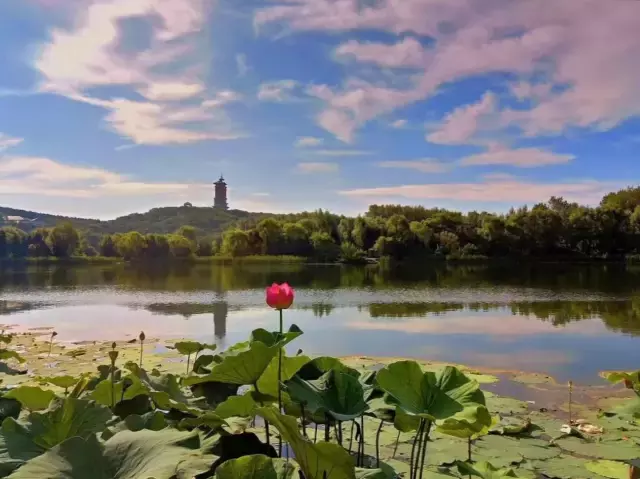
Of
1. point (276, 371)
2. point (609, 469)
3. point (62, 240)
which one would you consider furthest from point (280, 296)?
point (62, 240)

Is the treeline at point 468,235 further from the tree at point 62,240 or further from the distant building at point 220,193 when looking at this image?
the distant building at point 220,193

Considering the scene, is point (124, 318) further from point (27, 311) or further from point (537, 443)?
point (537, 443)

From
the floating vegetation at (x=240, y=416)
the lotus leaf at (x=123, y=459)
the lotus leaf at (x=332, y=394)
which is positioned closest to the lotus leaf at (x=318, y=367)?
the floating vegetation at (x=240, y=416)

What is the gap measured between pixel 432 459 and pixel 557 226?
47.8 m

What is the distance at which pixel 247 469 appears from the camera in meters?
1.16

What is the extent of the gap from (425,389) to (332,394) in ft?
1.00

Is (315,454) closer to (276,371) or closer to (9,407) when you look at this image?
(276,371)

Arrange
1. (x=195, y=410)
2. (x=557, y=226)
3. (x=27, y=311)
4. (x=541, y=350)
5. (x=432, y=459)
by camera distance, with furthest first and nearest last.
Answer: (x=557, y=226)
(x=27, y=311)
(x=541, y=350)
(x=432, y=459)
(x=195, y=410)

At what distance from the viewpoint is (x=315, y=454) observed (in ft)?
3.75

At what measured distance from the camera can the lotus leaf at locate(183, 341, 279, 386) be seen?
1.63m

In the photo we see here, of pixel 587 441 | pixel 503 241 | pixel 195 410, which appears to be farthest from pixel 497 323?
pixel 503 241

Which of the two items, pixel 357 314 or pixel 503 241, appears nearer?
pixel 357 314

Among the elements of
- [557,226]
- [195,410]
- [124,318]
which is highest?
[557,226]

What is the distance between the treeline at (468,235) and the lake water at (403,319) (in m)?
26.6
